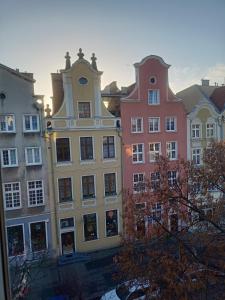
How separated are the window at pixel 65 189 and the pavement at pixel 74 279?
2.49 ft

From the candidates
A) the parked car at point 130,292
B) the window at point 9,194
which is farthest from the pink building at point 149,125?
the window at point 9,194

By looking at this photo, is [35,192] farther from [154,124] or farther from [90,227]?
[154,124]

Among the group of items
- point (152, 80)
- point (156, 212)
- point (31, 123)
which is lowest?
point (156, 212)

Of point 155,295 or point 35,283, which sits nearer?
point 155,295

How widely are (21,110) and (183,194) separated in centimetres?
195

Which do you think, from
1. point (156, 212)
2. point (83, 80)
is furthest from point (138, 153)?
point (83, 80)

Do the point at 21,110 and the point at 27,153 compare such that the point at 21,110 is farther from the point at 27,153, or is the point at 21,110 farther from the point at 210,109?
the point at 210,109

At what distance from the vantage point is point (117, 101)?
334 cm

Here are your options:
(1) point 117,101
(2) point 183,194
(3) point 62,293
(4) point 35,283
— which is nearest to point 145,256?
(2) point 183,194

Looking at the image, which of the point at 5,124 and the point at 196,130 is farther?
the point at 196,130

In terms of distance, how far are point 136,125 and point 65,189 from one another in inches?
50.1

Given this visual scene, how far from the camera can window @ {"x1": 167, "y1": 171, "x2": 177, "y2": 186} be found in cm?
163

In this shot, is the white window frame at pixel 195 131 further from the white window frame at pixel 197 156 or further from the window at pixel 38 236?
the window at pixel 38 236

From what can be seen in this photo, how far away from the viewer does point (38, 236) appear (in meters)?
3.03
